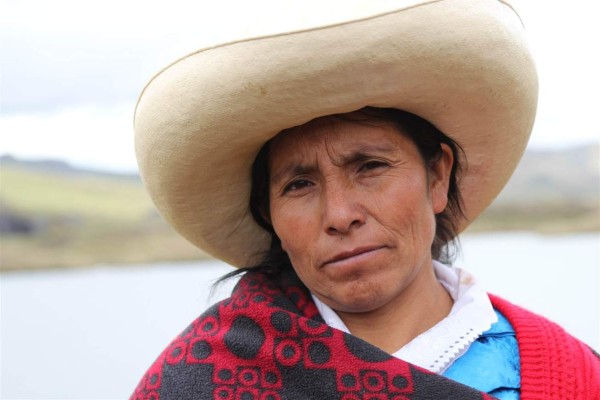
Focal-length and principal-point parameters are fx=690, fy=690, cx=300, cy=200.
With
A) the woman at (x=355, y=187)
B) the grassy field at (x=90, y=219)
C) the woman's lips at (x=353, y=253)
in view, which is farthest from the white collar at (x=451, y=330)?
the grassy field at (x=90, y=219)

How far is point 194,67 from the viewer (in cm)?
137

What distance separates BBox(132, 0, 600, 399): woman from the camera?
1318 millimetres

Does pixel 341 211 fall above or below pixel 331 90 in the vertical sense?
below

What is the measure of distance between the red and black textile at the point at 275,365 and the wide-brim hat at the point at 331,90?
345 millimetres

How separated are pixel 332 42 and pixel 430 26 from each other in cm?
19

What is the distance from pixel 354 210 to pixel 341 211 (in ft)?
0.10

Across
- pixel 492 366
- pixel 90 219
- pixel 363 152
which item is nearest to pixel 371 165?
pixel 363 152

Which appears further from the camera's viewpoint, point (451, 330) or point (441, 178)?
point (441, 178)

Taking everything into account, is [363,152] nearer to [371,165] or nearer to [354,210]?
[371,165]

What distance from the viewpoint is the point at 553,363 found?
4.85ft

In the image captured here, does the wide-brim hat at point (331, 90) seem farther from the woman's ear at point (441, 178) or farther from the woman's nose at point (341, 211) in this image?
the woman's nose at point (341, 211)

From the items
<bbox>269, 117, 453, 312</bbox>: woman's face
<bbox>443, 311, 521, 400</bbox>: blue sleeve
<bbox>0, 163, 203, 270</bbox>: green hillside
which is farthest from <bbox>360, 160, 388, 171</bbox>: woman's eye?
<bbox>0, 163, 203, 270</bbox>: green hillside

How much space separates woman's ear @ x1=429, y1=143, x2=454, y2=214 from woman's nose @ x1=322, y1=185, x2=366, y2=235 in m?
0.26

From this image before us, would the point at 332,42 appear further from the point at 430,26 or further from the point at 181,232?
the point at 181,232
